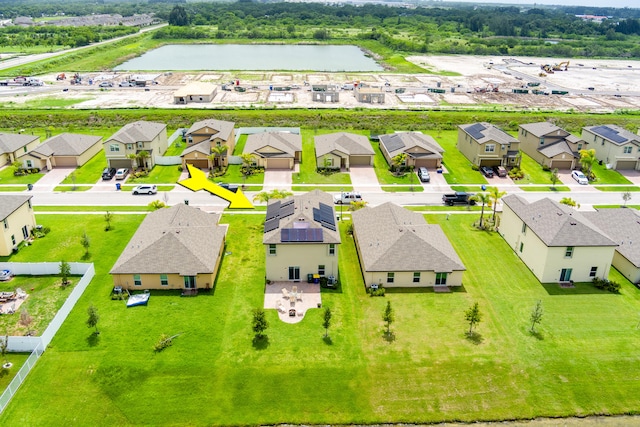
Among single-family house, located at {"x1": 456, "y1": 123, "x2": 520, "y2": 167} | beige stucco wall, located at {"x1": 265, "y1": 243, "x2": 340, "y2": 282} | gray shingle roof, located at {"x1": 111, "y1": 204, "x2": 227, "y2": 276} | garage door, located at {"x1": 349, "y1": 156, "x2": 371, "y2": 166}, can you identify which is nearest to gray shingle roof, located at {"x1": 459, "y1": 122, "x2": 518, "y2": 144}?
single-family house, located at {"x1": 456, "y1": 123, "x2": 520, "y2": 167}

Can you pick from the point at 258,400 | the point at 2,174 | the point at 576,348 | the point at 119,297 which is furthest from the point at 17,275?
the point at 576,348

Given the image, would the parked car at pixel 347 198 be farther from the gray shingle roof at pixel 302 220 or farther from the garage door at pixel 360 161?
the garage door at pixel 360 161

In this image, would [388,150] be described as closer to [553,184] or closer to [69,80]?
[553,184]

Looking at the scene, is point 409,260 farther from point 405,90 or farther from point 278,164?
point 405,90

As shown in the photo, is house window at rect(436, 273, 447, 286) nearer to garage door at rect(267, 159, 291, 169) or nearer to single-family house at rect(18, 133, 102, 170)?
garage door at rect(267, 159, 291, 169)

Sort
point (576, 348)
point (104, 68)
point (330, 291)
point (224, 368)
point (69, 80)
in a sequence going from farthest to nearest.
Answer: point (104, 68) < point (69, 80) < point (330, 291) < point (576, 348) < point (224, 368)
